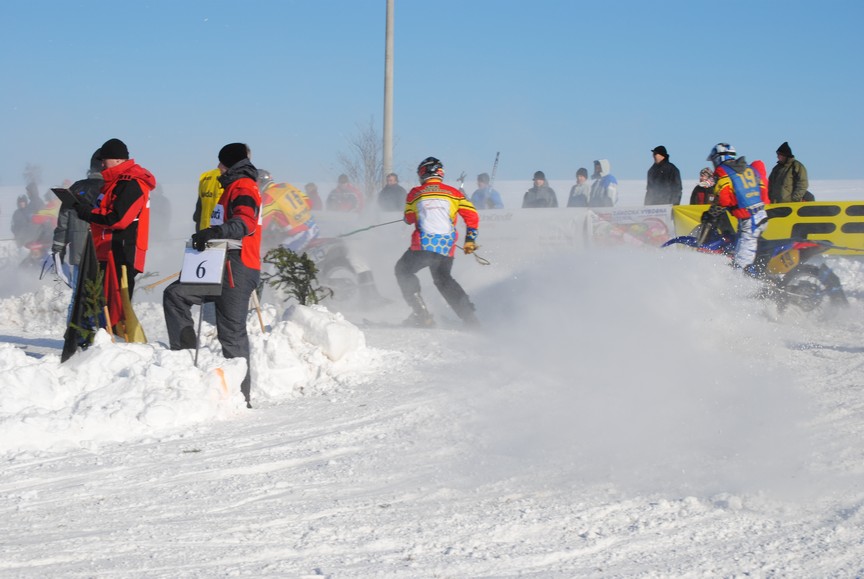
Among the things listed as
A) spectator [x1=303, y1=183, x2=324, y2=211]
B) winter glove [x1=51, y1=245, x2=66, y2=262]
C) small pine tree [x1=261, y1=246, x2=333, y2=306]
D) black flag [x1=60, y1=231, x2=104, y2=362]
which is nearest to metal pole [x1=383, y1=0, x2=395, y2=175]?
spectator [x1=303, y1=183, x2=324, y2=211]

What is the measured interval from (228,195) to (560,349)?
334 centimetres

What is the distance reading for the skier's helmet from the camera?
10.1 m

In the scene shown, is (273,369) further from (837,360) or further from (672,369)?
(837,360)

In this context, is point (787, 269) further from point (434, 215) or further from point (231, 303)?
point (231, 303)

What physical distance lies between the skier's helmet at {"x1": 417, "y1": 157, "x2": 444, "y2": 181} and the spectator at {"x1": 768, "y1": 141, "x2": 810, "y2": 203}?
229 inches

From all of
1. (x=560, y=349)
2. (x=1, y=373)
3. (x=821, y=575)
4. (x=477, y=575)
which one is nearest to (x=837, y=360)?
(x=560, y=349)

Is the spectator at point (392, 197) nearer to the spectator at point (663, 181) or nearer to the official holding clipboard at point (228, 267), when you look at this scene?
the spectator at point (663, 181)

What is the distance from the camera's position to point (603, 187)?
15117 mm

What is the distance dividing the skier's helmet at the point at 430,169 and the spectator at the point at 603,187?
5352mm

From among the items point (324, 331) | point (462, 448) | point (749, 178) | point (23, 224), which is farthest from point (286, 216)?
point (23, 224)

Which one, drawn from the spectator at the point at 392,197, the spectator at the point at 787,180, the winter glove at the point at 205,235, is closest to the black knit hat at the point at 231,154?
the winter glove at the point at 205,235

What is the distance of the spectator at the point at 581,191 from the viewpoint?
52.2 feet

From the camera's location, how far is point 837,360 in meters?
8.30

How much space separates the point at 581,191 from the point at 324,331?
30.3 ft
